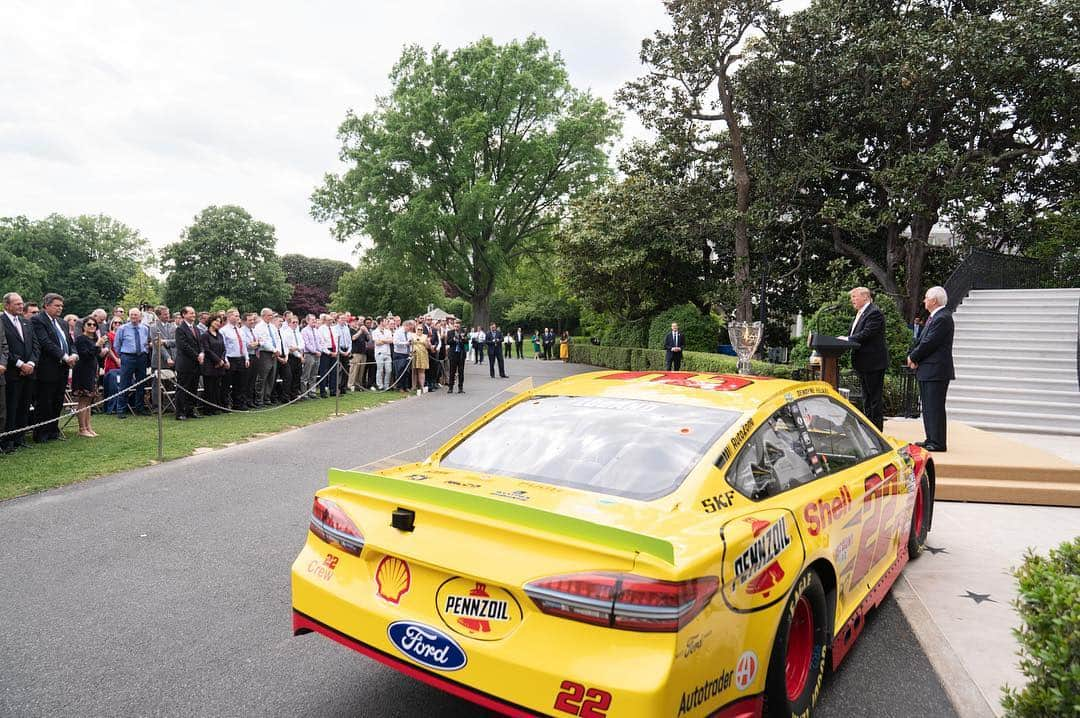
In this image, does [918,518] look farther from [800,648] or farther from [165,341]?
[165,341]

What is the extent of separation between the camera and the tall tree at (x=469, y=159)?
36.6 meters

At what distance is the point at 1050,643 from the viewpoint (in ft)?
7.46

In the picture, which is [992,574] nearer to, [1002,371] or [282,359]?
[1002,371]

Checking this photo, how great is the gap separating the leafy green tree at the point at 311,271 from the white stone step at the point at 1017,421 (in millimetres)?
82897

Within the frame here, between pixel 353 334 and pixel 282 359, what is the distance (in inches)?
171

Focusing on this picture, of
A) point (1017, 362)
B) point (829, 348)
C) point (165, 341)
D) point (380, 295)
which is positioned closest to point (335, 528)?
point (829, 348)

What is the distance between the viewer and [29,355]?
9.34 meters

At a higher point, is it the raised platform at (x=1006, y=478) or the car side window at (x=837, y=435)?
the car side window at (x=837, y=435)

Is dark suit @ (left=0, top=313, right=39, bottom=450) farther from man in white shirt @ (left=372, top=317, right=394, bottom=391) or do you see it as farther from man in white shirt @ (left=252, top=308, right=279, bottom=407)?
man in white shirt @ (left=372, top=317, right=394, bottom=391)

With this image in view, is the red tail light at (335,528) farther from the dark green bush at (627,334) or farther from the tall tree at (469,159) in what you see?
the tall tree at (469,159)

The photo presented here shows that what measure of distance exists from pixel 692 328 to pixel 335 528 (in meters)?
23.5

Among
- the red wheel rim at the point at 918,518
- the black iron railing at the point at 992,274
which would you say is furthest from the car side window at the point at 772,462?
the black iron railing at the point at 992,274

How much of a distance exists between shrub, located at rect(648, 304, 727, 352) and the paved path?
20.1 metres

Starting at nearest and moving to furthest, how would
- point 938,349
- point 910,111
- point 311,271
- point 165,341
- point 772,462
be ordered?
point 772,462 < point 938,349 < point 165,341 < point 910,111 < point 311,271
